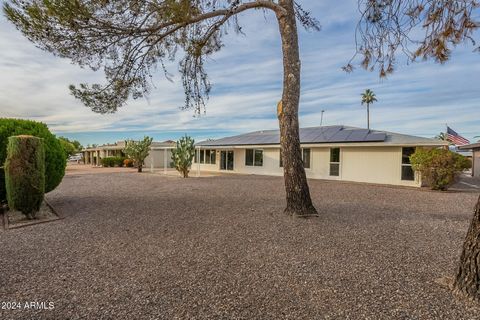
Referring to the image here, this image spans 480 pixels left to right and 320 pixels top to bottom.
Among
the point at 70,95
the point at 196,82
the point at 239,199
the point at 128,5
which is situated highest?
the point at 128,5

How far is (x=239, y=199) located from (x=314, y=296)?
708cm

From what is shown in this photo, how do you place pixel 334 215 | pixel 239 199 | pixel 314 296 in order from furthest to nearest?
pixel 239 199 < pixel 334 215 < pixel 314 296

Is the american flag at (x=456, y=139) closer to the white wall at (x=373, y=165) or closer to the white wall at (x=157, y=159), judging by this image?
the white wall at (x=373, y=165)

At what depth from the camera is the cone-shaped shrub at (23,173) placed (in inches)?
→ 257

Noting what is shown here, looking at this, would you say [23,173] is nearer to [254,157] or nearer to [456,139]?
[254,157]

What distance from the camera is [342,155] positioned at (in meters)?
18.4

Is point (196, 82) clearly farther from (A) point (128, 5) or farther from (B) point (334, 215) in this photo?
(B) point (334, 215)

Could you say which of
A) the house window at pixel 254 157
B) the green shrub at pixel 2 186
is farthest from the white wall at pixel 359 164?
the green shrub at pixel 2 186

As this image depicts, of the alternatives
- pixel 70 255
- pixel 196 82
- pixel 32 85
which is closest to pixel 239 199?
pixel 196 82

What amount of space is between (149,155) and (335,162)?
24.4 m

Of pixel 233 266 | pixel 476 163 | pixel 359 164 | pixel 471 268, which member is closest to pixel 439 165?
pixel 359 164

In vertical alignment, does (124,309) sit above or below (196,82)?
below

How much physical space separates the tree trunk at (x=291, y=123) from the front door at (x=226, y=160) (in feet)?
58.1

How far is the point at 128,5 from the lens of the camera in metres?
6.97
